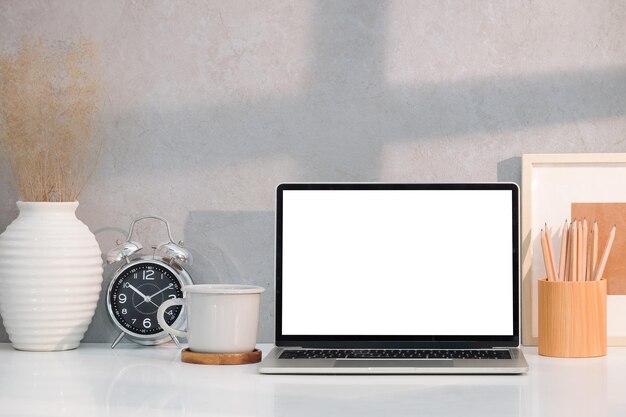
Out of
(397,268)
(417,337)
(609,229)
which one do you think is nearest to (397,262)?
(397,268)

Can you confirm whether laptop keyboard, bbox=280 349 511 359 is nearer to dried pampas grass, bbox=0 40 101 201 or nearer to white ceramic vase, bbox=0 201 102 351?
white ceramic vase, bbox=0 201 102 351

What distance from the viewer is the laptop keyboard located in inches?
51.4

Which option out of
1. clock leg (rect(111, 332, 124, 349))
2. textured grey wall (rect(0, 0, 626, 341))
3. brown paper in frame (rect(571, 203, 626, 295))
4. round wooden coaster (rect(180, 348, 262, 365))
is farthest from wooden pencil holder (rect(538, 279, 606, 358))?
clock leg (rect(111, 332, 124, 349))

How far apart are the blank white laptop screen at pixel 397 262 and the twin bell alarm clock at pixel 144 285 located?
0.74 feet

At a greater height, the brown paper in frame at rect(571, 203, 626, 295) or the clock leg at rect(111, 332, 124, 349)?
the brown paper in frame at rect(571, 203, 626, 295)

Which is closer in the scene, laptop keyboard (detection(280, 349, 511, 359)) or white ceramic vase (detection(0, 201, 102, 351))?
laptop keyboard (detection(280, 349, 511, 359))

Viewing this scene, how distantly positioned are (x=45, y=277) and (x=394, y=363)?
0.60 m

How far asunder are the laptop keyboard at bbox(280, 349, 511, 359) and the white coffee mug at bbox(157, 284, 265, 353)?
0.26 feet

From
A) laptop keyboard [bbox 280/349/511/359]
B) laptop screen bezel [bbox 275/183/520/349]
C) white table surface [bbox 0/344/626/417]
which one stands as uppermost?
laptop screen bezel [bbox 275/183/520/349]

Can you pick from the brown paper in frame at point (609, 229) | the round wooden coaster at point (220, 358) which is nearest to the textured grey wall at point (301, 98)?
the brown paper in frame at point (609, 229)

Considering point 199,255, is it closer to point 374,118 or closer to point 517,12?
point 374,118

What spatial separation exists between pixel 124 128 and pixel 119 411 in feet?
2.30

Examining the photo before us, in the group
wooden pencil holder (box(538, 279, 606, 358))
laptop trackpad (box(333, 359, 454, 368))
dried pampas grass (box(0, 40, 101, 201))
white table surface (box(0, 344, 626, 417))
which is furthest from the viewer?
dried pampas grass (box(0, 40, 101, 201))

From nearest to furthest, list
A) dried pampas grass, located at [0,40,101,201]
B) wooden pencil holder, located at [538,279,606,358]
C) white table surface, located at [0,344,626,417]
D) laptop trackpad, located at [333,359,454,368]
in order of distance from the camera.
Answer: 1. white table surface, located at [0,344,626,417]
2. laptop trackpad, located at [333,359,454,368]
3. wooden pencil holder, located at [538,279,606,358]
4. dried pampas grass, located at [0,40,101,201]
